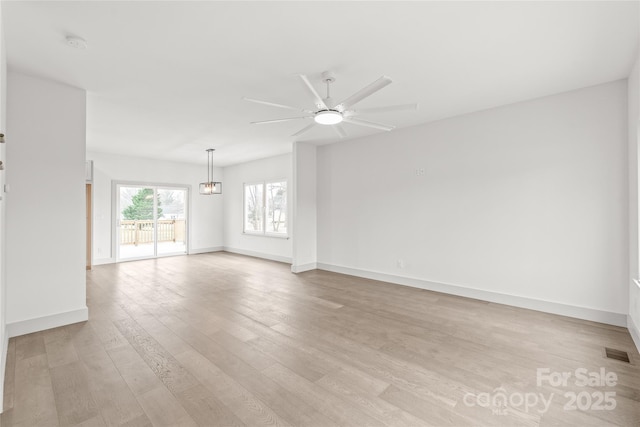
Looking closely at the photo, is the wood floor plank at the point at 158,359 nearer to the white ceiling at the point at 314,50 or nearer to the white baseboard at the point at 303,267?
the white ceiling at the point at 314,50

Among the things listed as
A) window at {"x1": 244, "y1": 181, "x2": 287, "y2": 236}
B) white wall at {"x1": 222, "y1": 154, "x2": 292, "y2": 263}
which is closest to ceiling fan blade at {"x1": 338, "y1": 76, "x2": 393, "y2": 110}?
white wall at {"x1": 222, "y1": 154, "x2": 292, "y2": 263}

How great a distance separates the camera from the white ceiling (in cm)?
215

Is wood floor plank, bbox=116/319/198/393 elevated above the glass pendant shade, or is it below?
below

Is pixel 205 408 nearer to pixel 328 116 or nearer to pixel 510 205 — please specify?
pixel 328 116

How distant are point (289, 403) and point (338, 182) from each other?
A: 465cm

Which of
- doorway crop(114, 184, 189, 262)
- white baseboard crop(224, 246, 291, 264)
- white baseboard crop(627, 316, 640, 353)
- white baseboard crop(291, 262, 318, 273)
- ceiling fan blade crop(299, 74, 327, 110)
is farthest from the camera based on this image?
doorway crop(114, 184, 189, 262)

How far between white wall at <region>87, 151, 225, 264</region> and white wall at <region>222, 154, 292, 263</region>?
368 mm

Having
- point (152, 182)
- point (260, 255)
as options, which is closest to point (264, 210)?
Answer: point (260, 255)

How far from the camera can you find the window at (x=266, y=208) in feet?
25.1

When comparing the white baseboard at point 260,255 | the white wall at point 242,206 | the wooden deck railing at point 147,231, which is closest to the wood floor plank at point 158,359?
the white baseboard at point 260,255

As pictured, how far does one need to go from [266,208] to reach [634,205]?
6842 millimetres

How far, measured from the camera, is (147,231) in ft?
26.5

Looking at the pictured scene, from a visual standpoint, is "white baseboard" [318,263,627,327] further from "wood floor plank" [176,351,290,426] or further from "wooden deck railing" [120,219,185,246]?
"wooden deck railing" [120,219,185,246]

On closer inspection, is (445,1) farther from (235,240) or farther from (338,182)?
(235,240)
